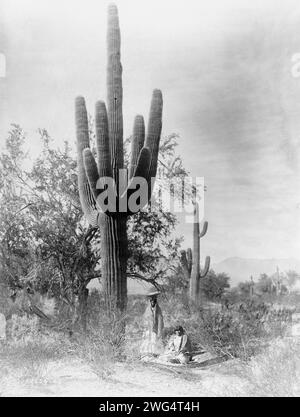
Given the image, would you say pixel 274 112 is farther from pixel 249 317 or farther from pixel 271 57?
pixel 249 317

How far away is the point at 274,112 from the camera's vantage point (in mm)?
8859

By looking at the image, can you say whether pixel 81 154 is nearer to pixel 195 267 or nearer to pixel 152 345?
pixel 152 345

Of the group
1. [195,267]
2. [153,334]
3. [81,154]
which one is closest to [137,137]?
[81,154]

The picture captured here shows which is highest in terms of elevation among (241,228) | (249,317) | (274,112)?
(274,112)

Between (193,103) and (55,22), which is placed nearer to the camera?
(55,22)

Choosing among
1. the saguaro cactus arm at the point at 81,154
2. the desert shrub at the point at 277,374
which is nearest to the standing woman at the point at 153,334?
the desert shrub at the point at 277,374

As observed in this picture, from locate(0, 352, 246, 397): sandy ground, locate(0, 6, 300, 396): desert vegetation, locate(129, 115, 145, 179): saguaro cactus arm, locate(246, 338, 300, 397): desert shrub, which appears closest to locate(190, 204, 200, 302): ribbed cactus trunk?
locate(0, 6, 300, 396): desert vegetation

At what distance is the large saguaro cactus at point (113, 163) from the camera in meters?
8.75

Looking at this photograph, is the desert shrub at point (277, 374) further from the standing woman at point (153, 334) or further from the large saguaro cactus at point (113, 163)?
the large saguaro cactus at point (113, 163)

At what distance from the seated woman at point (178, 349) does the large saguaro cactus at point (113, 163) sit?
1.06 meters

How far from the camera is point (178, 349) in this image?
7.93 metres
